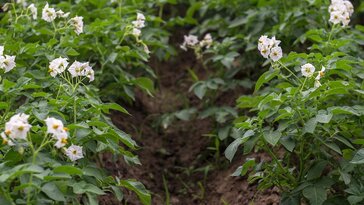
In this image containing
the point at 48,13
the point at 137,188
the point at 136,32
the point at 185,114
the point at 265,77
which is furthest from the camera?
the point at 185,114

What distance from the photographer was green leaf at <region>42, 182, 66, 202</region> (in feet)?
6.96

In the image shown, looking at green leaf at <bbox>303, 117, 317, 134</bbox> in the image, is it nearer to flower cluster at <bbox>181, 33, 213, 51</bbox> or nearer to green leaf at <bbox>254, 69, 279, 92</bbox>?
green leaf at <bbox>254, 69, 279, 92</bbox>

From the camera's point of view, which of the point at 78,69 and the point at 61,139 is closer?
the point at 61,139

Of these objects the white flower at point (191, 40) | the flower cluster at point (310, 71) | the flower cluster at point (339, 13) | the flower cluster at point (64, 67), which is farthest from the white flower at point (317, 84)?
the white flower at point (191, 40)

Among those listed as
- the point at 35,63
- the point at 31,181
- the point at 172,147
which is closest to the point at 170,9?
the point at 172,147

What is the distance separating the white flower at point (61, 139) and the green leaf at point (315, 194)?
102 centimetres

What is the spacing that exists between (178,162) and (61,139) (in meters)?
1.68

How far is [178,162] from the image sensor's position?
382cm

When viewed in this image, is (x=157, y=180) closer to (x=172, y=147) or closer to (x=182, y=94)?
(x=172, y=147)

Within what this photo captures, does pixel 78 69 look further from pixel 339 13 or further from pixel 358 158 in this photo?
pixel 339 13

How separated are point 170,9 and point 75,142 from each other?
266 centimetres

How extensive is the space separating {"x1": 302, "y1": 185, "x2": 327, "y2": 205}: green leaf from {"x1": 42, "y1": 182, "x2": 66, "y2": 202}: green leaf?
1010mm

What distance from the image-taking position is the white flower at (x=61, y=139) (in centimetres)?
219

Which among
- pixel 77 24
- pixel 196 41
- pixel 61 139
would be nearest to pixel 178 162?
pixel 196 41
